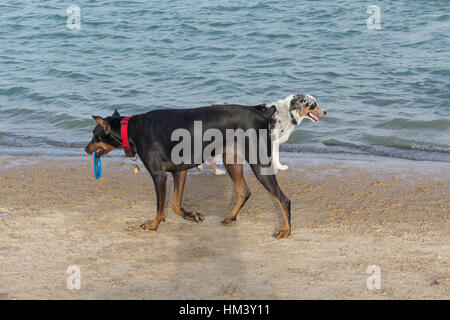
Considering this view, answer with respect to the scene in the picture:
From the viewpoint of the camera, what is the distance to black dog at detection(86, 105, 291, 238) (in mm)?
5117

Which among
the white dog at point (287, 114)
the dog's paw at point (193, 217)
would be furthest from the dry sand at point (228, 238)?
the white dog at point (287, 114)

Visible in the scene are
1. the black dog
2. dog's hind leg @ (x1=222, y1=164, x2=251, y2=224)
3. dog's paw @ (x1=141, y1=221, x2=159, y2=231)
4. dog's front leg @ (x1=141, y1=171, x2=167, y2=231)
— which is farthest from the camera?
dog's hind leg @ (x1=222, y1=164, x2=251, y2=224)

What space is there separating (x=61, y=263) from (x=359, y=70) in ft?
32.6

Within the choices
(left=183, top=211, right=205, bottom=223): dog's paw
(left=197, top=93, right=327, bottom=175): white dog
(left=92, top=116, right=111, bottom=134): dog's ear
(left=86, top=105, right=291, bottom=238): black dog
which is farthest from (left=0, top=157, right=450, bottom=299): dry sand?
(left=92, top=116, right=111, bottom=134): dog's ear

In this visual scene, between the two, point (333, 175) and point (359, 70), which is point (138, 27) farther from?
point (333, 175)

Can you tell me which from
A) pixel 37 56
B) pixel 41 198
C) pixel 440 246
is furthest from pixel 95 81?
pixel 440 246

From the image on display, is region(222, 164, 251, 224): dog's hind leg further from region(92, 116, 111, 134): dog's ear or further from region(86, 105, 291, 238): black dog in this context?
region(92, 116, 111, 134): dog's ear

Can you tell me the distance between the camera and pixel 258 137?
201 inches

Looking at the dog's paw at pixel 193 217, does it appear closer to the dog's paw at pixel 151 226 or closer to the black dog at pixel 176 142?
the black dog at pixel 176 142

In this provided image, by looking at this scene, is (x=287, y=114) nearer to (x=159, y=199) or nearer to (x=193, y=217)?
(x=193, y=217)

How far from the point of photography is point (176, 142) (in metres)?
5.25

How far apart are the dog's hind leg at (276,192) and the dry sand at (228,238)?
114 millimetres

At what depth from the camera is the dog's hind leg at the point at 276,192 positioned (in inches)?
202

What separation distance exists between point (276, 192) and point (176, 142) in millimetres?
A: 1061
